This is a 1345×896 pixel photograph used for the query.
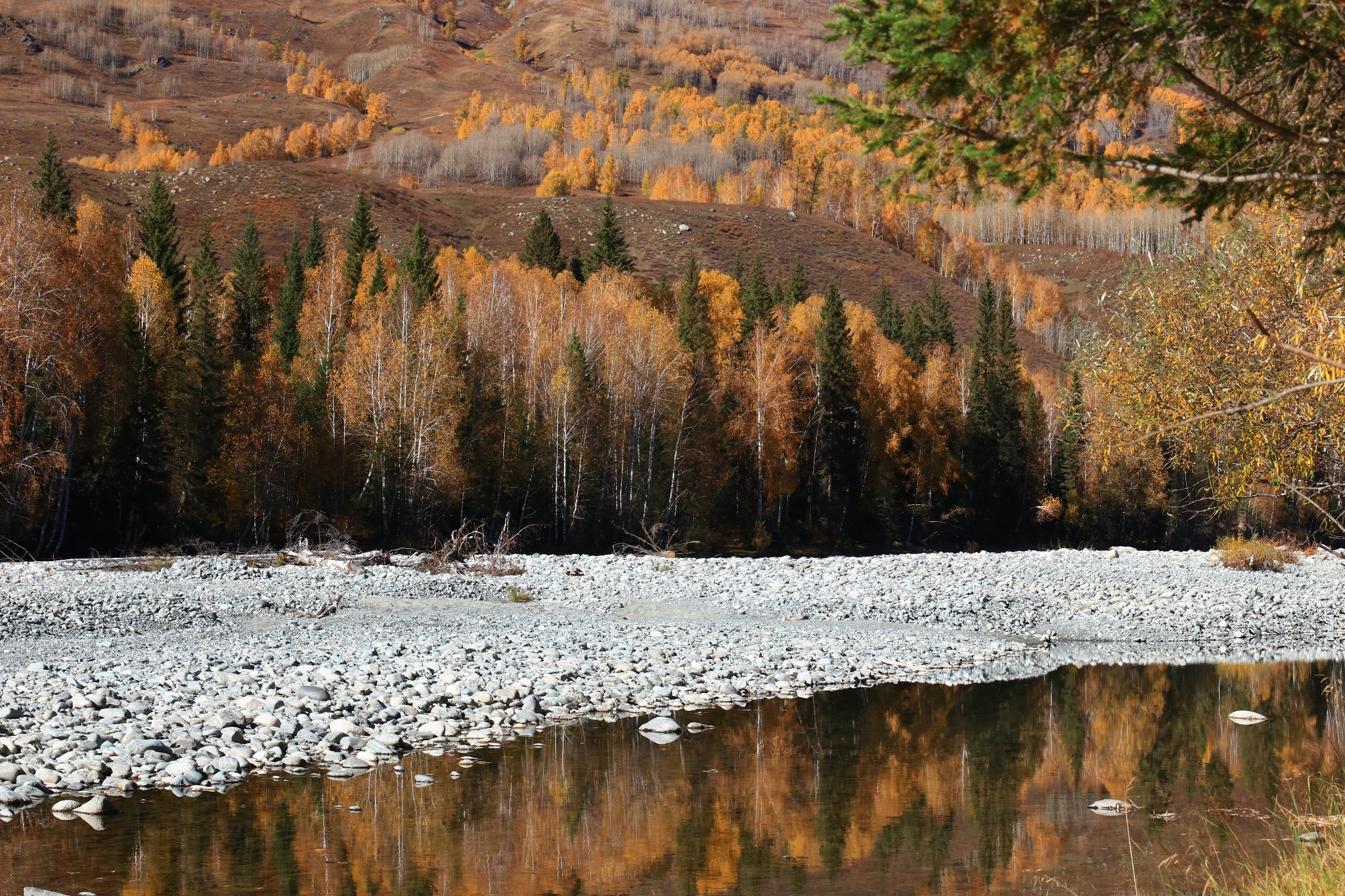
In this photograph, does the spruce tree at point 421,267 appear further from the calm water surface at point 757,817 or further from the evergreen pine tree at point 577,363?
the calm water surface at point 757,817

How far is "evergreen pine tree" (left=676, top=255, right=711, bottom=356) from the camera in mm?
53750

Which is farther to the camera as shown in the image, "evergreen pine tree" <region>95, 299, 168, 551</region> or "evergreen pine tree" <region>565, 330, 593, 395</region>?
"evergreen pine tree" <region>565, 330, 593, 395</region>

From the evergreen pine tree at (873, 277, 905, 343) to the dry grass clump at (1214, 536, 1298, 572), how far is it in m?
41.7

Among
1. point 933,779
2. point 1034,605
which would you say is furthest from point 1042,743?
point 1034,605

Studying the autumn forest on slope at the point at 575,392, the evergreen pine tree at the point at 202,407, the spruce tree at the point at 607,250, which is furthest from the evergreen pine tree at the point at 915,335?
the evergreen pine tree at the point at 202,407

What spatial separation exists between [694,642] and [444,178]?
545ft

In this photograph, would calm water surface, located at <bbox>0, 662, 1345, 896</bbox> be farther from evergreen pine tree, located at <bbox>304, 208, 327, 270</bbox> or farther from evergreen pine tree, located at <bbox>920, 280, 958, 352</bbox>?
evergreen pine tree, located at <bbox>920, 280, 958, 352</bbox>

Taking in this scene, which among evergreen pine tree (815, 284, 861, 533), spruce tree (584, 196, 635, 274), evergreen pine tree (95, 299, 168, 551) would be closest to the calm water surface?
evergreen pine tree (95, 299, 168, 551)

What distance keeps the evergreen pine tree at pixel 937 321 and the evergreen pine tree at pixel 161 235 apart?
4765 centimetres

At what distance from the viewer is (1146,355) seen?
54.9 feet

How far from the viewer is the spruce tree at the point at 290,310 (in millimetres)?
52375

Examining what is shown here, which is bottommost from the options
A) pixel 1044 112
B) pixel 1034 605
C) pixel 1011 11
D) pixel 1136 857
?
pixel 1034 605

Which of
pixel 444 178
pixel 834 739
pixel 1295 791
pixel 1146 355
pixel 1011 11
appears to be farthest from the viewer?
pixel 444 178

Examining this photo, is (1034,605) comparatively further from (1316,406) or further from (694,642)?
(1316,406)
